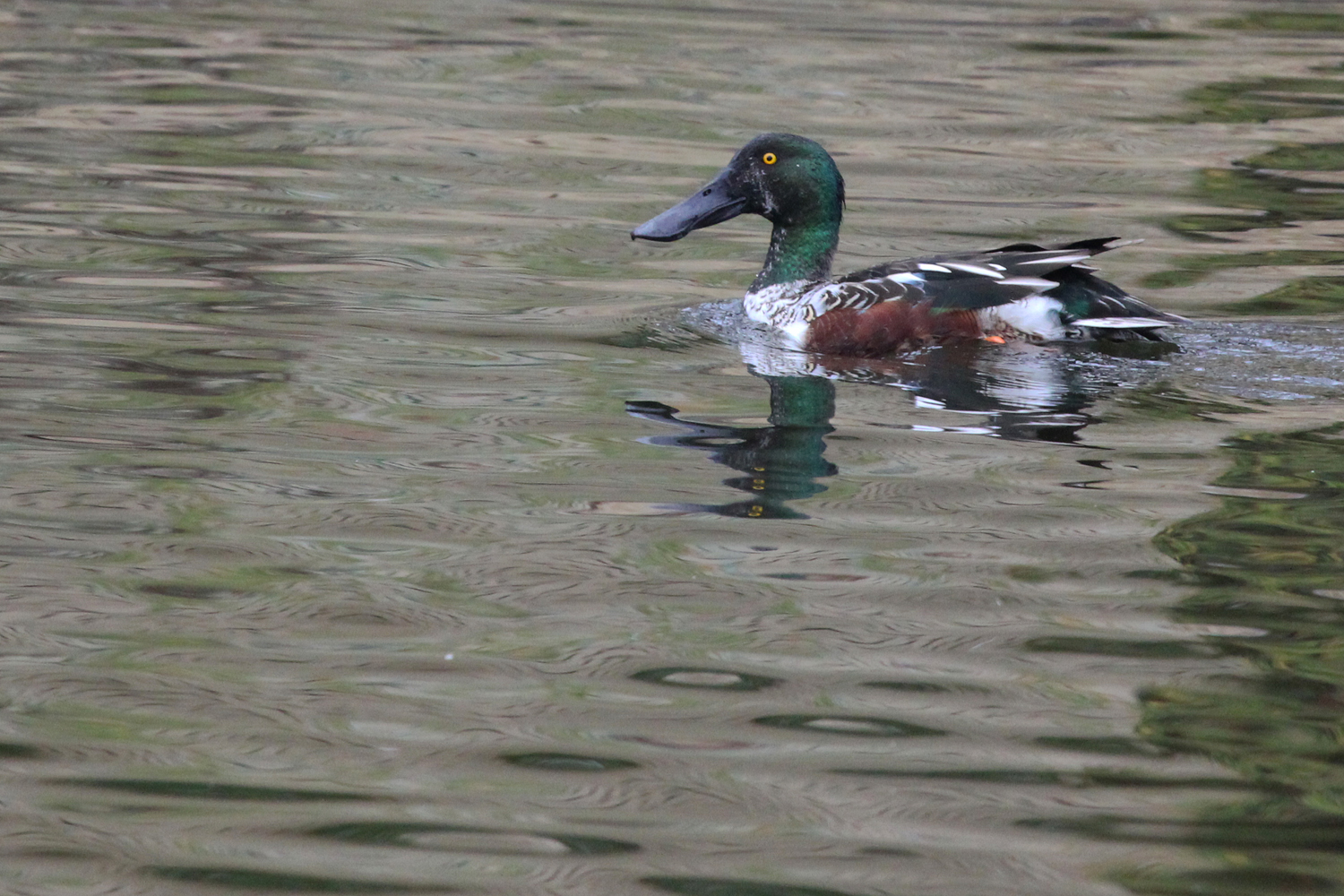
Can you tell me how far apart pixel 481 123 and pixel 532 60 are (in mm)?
2581

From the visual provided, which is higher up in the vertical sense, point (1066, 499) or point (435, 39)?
point (435, 39)

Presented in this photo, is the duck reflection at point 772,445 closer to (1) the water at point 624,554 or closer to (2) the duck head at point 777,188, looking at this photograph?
(1) the water at point 624,554

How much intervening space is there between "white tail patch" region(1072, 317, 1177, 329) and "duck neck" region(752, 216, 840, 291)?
4.65ft

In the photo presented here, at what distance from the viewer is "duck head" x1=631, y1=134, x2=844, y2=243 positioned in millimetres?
8695

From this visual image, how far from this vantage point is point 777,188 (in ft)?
28.7

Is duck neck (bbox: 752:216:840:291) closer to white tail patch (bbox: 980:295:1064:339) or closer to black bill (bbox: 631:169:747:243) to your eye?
black bill (bbox: 631:169:747:243)

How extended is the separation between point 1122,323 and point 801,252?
1.72 meters

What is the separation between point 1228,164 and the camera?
12.2m

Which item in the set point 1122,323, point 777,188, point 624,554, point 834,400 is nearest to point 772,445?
point 834,400

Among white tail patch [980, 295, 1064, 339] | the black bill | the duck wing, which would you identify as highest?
the black bill

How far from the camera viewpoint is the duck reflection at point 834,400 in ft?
Answer: 19.1

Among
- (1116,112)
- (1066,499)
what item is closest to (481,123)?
(1116,112)

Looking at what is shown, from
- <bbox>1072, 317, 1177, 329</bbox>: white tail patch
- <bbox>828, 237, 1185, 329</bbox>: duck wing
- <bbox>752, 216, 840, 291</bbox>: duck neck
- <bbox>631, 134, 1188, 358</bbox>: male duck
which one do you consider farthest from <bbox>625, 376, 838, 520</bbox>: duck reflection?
<bbox>752, 216, 840, 291</bbox>: duck neck

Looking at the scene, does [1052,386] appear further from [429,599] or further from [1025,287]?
[429,599]
